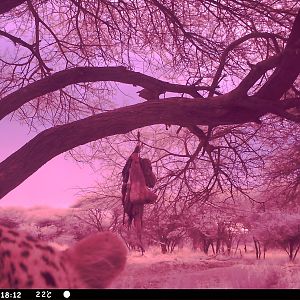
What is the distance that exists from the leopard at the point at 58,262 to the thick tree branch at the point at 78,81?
170 inches

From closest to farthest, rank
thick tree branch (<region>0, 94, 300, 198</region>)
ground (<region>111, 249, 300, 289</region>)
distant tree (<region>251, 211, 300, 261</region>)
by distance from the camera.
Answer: ground (<region>111, 249, 300, 289</region>)
thick tree branch (<region>0, 94, 300, 198</region>)
distant tree (<region>251, 211, 300, 261</region>)

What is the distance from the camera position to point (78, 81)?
534cm

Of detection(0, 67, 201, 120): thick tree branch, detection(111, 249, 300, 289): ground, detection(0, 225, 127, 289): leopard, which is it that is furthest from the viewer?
detection(0, 67, 201, 120): thick tree branch

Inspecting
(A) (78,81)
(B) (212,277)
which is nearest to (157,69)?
(A) (78,81)

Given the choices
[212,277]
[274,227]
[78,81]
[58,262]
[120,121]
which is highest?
[78,81]
